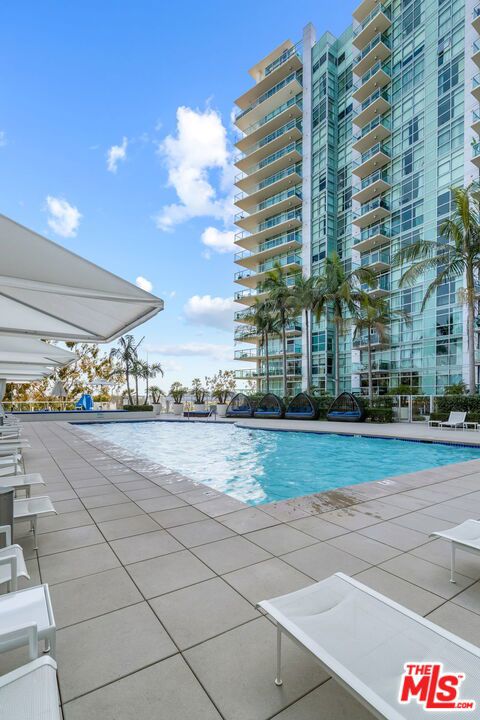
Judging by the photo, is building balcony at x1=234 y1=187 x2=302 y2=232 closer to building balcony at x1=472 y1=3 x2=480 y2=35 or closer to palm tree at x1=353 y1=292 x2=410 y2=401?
palm tree at x1=353 y1=292 x2=410 y2=401

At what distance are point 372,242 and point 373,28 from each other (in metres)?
16.6

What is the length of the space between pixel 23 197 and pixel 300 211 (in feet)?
81.5

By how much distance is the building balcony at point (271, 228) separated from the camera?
113ft

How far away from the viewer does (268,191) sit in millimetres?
36406

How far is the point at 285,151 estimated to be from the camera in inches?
1393

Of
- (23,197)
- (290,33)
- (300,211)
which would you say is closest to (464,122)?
(300,211)

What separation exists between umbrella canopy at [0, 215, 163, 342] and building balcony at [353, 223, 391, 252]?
26.4 m

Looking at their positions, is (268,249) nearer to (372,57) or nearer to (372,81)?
(372,81)

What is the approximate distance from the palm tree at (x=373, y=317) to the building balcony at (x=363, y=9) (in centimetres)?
2447

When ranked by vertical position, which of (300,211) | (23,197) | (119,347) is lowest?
(119,347)

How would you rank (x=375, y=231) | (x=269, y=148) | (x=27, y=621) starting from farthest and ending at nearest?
1. (x=269, y=148)
2. (x=375, y=231)
3. (x=27, y=621)

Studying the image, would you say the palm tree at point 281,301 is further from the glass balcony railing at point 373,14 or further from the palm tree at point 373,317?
the glass balcony railing at point 373,14

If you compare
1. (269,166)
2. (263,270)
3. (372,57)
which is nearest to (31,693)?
(263,270)

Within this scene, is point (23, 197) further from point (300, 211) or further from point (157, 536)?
point (300, 211)
